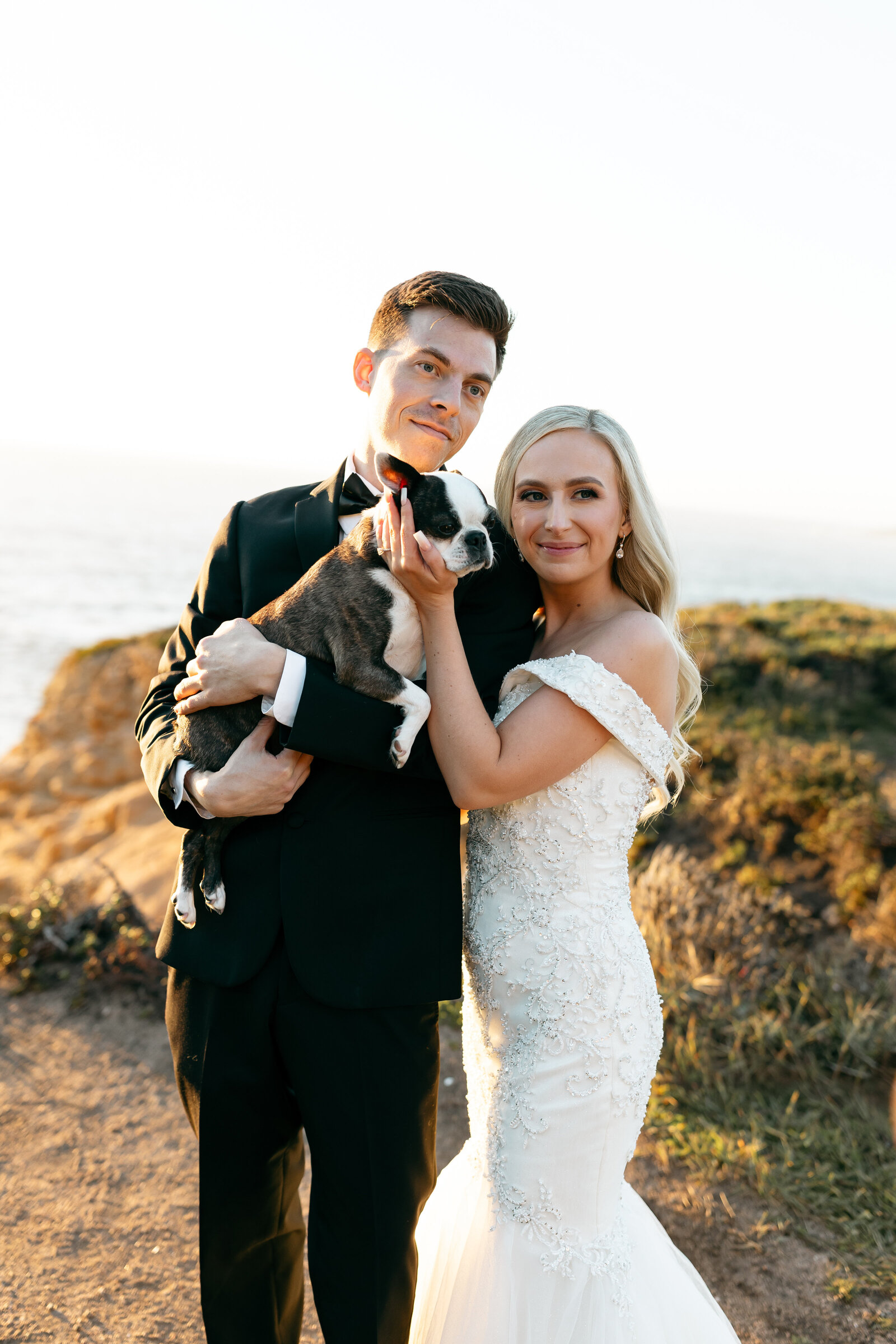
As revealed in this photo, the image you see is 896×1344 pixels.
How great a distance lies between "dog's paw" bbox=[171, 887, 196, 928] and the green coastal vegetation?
230cm

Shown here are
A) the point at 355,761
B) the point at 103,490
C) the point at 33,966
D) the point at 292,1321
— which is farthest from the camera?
the point at 103,490

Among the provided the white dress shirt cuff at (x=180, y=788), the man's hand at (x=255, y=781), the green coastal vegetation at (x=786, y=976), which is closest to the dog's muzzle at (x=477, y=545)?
the man's hand at (x=255, y=781)

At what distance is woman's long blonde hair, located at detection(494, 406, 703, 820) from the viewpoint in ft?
8.86

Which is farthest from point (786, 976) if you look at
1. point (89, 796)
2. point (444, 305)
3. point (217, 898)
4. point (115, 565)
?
point (115, 565)

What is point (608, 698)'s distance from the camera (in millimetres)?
2477

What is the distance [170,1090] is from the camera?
16.0 feet

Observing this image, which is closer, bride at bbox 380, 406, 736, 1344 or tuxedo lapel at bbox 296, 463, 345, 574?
bride at bbox 380, 406, 736, 1344

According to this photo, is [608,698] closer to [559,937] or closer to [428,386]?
[559,937]

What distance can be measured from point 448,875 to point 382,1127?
2.29 feet

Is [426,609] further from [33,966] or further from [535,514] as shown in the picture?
[33,966]

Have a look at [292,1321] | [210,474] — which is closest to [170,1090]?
[292,1321]

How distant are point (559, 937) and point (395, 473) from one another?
4.92 ft

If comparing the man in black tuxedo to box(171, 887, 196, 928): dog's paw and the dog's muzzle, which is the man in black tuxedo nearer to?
box(171, 887, 196, 928): dog's paw

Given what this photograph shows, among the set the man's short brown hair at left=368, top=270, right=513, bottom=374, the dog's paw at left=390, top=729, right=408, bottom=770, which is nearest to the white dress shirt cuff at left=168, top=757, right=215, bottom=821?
the dog's paw at left=390, top=729, right=408, bottom=770
